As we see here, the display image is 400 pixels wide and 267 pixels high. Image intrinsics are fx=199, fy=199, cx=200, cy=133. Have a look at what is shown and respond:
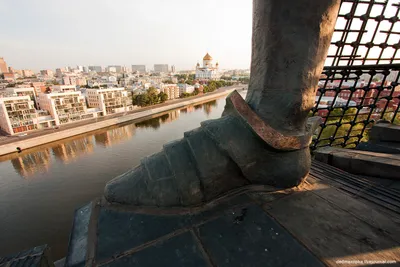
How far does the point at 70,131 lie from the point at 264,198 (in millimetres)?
24712

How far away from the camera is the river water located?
29.1 feet

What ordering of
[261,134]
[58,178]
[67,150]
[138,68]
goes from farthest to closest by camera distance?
1. [138,68]
2. [67,150]
3. [58,178]
4. [261,134]

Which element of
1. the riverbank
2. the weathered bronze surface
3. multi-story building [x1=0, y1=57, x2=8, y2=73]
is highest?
the weathered bronze surface

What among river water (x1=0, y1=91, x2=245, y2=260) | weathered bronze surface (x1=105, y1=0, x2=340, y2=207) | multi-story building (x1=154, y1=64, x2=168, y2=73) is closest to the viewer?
weathered bronze surface (x1=105, y1=0, x2=340, y2=207)

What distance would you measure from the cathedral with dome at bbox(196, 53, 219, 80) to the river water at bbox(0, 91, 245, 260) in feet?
201

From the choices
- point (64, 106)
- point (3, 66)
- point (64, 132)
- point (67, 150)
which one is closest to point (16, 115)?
point (64, 106)

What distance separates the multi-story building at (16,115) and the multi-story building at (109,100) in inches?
320

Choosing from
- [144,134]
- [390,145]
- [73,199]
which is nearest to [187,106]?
[144,134]

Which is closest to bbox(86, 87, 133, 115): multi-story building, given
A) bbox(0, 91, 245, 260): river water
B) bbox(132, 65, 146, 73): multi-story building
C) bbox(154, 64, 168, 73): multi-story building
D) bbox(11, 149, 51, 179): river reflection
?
bbox(0, 91, 245, 260): river water

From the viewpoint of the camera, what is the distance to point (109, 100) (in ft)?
98.3

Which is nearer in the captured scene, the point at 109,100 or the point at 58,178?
the point at 58,178

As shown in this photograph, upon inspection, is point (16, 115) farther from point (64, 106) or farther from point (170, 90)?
point (170, 90)

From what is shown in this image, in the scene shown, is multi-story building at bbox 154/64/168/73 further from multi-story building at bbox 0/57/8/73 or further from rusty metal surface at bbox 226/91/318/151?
rusty metal surface at bbox 226/91/318/151

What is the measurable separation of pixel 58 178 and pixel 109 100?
18.9 m
